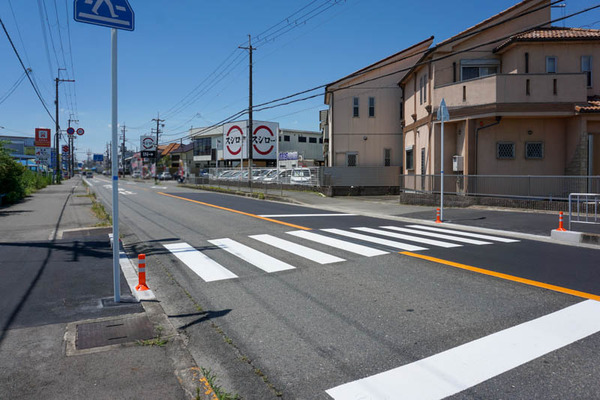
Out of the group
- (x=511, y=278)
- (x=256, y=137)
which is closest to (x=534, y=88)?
(x=511, y=278)

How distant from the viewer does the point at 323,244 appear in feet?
33.2

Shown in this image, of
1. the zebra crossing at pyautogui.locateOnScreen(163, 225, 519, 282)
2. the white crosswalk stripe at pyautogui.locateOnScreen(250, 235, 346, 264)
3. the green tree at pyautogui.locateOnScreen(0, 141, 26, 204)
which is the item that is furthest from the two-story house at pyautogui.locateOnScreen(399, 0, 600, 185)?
the green tree at pyautogui.locateOnScreen(0, 141, 26, 204)

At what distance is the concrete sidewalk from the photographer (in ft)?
11.7

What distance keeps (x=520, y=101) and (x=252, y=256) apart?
14.4m

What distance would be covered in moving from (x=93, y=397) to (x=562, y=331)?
468 cm

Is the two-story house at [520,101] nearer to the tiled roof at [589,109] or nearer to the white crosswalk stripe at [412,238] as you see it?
the tiled roof at [589,109]

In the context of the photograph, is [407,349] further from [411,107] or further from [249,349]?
[411,107]

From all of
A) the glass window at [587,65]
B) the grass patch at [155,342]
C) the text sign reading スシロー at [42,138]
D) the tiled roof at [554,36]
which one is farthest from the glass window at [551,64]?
the text sign reading スシロー at [42,138]

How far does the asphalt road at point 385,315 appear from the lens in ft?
12.2

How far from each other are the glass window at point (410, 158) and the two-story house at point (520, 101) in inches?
138

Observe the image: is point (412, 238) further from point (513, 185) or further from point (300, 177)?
point (300, 177)

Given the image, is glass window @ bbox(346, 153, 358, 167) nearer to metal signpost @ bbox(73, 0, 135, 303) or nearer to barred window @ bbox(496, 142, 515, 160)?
barred window @ bbox(496, 142, 515, 160)

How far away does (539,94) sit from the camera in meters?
17.7

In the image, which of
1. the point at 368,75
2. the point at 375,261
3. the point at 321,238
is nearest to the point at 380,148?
the point at 368,75
